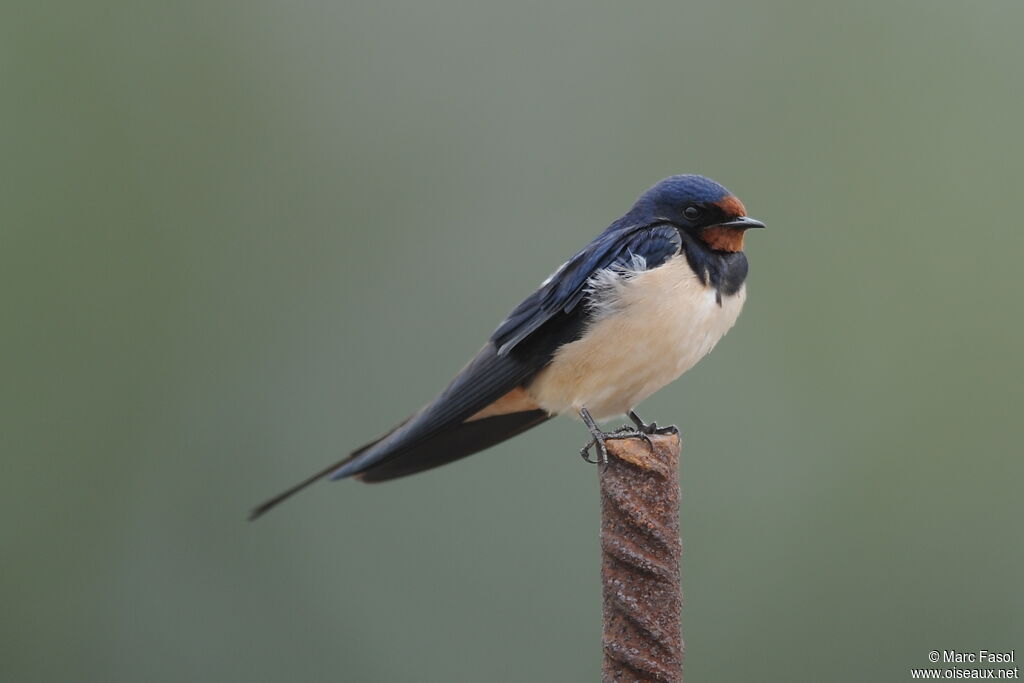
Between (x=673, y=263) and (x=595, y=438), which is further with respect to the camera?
(x=673, y=263)

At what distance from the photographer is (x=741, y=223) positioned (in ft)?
5.50

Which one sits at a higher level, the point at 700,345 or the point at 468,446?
the point at 700,345

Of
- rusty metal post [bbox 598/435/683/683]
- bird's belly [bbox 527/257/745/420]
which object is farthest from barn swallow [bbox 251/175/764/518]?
rusty metal post [bbox 598/435/683/683]

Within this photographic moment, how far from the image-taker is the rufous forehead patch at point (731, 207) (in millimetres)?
1680

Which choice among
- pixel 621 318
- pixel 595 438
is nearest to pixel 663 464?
pixel 595 438

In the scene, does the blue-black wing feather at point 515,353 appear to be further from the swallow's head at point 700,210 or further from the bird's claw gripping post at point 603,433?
the bird's claw gripping post at point 603,433

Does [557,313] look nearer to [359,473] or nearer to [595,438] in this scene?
[595,438]

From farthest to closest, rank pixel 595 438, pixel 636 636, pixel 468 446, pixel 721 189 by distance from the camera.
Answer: pixel 468 446 < pixel 721 189 < pixel 595 438 < pixel 636 636

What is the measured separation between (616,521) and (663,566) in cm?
7

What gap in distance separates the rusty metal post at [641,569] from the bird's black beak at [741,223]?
60cm

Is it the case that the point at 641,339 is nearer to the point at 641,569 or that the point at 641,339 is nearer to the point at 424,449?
the point at 424,449

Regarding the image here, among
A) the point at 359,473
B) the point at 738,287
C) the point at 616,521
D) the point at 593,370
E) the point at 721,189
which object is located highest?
the point at 721,189

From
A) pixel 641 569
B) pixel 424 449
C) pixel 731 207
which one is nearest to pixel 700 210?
pixel 731 207

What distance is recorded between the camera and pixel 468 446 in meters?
1.86
